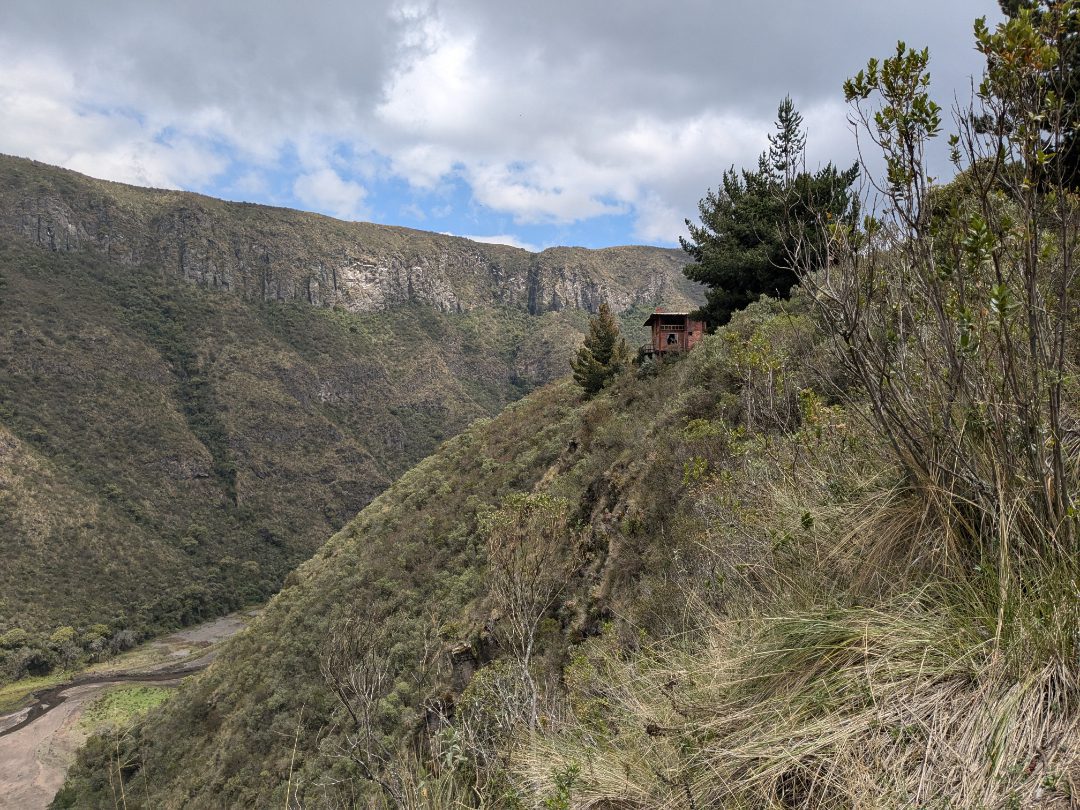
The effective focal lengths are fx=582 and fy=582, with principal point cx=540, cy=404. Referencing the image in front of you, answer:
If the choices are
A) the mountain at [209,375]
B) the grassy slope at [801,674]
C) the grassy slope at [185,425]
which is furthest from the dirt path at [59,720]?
the grassy slope at [801,674]

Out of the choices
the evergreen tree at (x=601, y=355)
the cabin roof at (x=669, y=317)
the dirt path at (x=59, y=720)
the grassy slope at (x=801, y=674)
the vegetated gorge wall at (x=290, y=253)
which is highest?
the vegetated gorge wall at (x=290, y=253)

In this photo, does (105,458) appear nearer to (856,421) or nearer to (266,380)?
(266,380)

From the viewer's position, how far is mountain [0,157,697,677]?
7556 centimetres

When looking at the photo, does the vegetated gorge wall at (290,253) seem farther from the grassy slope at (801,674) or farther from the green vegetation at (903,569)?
the green vegetation at (903,569)

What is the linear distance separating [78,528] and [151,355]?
4968 centimetres

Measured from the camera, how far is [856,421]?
4012 millimetres

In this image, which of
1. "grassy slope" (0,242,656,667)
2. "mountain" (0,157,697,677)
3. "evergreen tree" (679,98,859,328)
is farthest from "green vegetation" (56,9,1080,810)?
"mountain" (0,157,697,677)

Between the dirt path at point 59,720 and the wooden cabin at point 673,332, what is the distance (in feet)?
149

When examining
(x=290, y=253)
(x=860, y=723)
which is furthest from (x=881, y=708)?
(x=290, y=253)

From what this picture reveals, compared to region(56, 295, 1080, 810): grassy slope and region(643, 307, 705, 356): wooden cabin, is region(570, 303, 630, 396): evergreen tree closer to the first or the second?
region(643, 307, 705, 356): wooden cabin

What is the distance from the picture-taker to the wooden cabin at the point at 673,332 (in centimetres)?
2312

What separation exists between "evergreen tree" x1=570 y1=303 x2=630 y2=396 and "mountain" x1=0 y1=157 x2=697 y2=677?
70.1 meters

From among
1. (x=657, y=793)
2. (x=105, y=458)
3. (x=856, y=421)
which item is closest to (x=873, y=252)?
(x=856, y=421)

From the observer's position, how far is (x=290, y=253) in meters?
163
